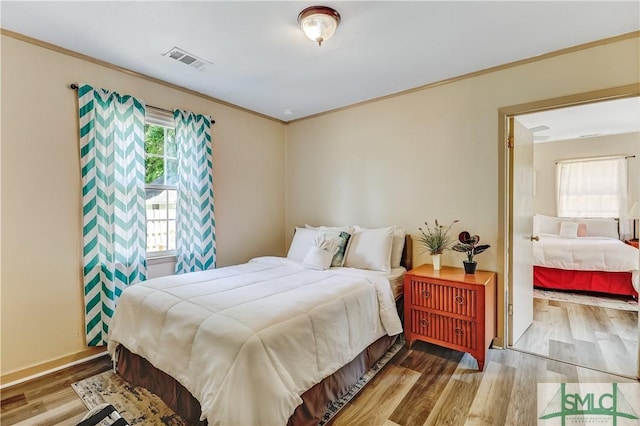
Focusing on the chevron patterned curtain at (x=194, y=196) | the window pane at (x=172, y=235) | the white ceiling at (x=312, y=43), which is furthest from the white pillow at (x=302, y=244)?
the white ceiling at (x=312, y=43)

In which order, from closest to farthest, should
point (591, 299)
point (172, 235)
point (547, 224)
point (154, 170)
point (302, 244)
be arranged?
point (154, 170)
point (172, 235)
point (302, 244)
point (591, 299)
point (547, 224)

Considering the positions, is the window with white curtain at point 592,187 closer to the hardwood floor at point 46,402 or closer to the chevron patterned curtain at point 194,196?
the chevron patterned curtain at point 194,196

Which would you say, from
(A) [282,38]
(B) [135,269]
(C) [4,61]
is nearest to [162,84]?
(C) [4,61]

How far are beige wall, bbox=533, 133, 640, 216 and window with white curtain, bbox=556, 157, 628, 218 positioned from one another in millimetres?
94

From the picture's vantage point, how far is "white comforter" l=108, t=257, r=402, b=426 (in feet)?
4.46

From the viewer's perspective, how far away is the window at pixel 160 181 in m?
2.87

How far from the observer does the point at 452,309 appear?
2354mm

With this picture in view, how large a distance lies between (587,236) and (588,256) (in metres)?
1.46

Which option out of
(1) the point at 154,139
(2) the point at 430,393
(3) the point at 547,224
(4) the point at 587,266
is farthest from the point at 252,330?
(3) the point at 547,224

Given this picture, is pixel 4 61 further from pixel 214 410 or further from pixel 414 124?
pixel 414 124

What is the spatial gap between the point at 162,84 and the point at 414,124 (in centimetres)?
253

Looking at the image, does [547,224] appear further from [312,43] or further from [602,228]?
[312,43]

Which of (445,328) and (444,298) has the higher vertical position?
(444,298)

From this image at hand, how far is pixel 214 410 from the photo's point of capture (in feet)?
4.46
